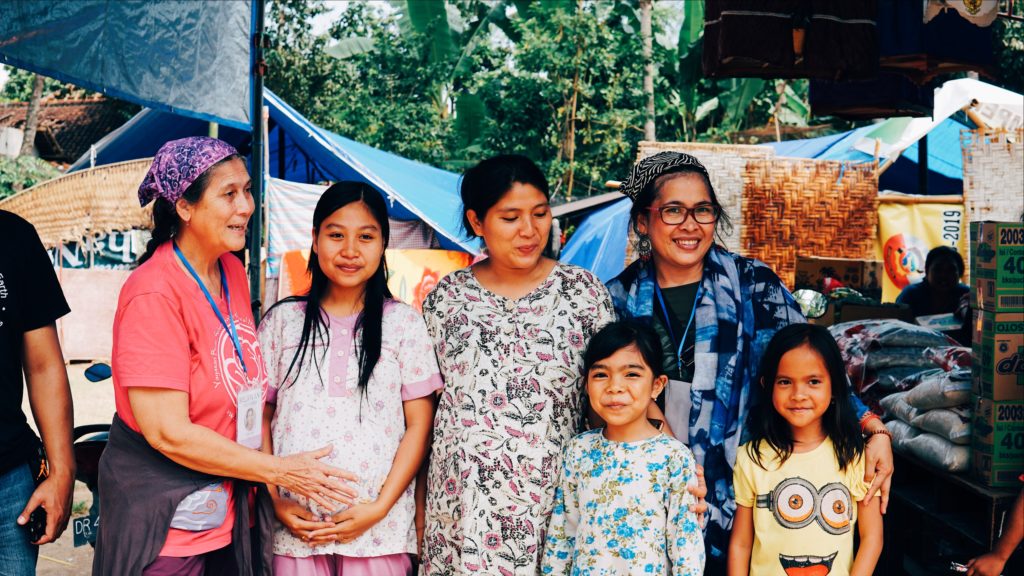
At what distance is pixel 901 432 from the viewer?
326cm

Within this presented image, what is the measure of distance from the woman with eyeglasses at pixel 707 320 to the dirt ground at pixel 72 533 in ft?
8.81

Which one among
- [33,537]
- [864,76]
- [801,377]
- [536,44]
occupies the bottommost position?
[33,537]

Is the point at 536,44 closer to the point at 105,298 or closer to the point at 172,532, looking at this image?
the point at 105,298

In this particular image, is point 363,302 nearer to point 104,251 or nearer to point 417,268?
Answer: point 417,268

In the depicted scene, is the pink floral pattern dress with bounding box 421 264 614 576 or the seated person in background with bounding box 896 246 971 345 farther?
the seated person in background with bounding box 896 246 971 345

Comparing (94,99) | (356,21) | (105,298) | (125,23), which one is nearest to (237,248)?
(125,23)

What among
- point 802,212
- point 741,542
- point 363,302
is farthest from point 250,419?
point 802,212

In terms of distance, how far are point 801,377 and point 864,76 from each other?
213 centimetres

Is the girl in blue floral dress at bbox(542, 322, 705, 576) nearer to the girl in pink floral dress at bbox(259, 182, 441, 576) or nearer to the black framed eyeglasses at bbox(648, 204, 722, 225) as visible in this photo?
the black framed eyeglasses at bbox(648, 204, 722, 225)

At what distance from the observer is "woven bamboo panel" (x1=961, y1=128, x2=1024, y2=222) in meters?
8.41

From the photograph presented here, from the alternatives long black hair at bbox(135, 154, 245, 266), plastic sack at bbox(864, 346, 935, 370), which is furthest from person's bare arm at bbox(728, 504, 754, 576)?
long black hair at bbox(135, 154, 245, 266)

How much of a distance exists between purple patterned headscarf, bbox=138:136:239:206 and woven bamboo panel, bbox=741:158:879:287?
→ 6.69 meters

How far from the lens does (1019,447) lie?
2.71 metres

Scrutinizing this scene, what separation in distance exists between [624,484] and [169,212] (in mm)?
1434
